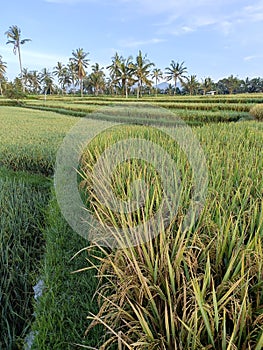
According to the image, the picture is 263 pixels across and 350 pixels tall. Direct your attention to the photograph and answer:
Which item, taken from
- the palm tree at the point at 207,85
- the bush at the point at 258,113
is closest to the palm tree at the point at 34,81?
the palm tree at the point at 207,85

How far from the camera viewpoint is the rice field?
3.08 ft

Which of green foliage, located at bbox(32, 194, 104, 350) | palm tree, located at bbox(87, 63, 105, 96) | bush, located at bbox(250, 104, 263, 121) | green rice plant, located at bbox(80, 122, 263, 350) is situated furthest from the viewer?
palm tree, located at bbox(87, 63, 105, 96)

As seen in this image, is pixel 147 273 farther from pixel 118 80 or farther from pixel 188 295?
pixel 118 80

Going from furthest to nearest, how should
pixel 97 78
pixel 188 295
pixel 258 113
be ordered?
pixel 97 78
pixel 258 113
pixel 188 295

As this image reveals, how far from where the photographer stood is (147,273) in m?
1.17

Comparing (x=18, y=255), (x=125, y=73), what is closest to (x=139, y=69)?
(x=125, y=73)

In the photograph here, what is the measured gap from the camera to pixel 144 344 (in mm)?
902

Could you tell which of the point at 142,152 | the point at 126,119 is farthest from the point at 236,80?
the point at 142,152

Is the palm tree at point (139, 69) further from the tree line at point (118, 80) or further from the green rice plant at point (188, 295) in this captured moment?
the green rice plant at point (188, 295)

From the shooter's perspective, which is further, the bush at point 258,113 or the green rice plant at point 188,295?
the bush at point 258,113

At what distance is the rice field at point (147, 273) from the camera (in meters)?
0.94

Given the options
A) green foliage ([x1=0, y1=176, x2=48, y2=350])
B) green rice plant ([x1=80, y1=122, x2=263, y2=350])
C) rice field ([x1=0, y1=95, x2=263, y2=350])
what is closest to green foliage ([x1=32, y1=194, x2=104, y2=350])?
rice field ([x1=0, y1=95, x2=263, y2=350])

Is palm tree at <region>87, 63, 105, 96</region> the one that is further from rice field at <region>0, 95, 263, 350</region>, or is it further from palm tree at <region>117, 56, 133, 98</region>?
rice field at <region>0, 95, 263, 350</region>

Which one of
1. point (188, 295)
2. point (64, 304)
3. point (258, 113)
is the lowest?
point (64, 304)
